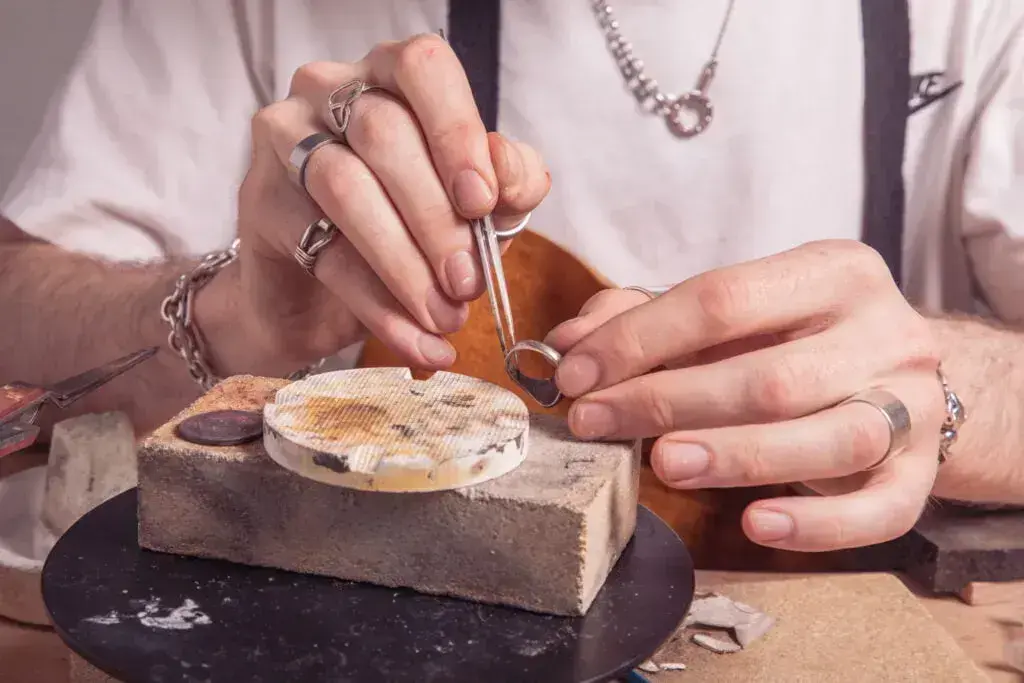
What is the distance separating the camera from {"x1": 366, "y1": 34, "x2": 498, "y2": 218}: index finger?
2.27 ft

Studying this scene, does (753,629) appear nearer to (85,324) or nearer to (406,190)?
(406,190)

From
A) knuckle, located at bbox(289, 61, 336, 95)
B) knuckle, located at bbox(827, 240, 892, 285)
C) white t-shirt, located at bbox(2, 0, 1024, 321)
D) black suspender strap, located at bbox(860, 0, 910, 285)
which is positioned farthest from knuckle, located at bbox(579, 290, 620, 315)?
black suspender strap, located at bbox(860, 0, 910, 285)

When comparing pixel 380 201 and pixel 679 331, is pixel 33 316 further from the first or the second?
pixel 679 331

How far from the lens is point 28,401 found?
694 mm

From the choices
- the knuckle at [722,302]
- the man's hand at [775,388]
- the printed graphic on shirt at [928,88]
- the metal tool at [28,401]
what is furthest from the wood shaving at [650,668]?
the printed graphic on shirt at [928,88]

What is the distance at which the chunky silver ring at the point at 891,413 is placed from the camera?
664 millimetres

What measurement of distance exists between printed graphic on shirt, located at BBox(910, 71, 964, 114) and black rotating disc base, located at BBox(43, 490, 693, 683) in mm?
728

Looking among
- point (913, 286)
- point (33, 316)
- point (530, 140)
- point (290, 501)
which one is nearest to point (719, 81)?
point (530, 140)

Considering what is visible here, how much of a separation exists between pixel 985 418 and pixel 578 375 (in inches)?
20.5

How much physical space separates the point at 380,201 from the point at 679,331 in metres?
0.23

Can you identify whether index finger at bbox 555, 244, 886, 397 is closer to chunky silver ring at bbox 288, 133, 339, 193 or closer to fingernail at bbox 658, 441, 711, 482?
fingernail at bbox 658, 441, 711, 482

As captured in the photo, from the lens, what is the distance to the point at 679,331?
66 centimetres

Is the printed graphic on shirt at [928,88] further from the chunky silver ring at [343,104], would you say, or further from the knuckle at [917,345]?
the chunky silver ring at [343,104]

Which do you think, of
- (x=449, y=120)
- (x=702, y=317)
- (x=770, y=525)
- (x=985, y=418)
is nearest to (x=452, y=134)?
(x=449, y=120)
